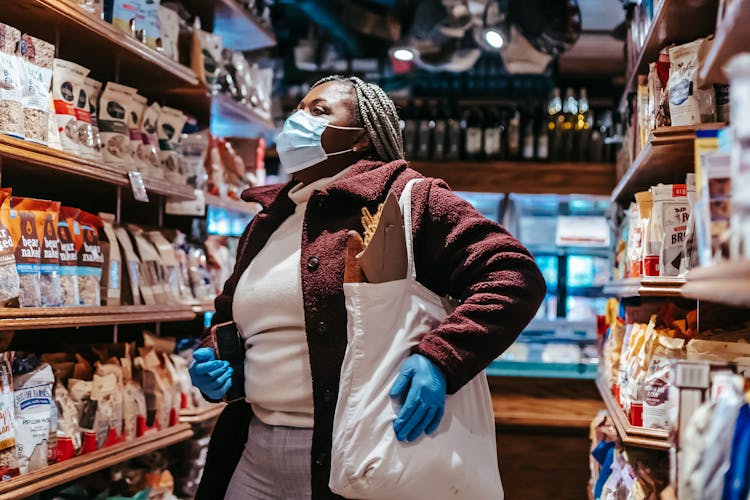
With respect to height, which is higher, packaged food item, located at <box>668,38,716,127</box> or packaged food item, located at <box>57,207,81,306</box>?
packaged food item, located at <box>668,38,716,127</box>

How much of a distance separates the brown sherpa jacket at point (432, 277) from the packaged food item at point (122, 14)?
1258mm

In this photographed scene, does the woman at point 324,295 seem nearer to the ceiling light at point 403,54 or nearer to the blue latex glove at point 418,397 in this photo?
the blue latex glove at point 418,397

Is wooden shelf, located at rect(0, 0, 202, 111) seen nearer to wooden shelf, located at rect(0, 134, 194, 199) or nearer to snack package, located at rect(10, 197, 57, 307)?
wooden shelf, located at rect(0, 134, 194, 199)

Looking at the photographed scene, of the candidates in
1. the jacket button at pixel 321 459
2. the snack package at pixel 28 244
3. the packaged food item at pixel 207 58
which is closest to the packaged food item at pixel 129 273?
the snack package at pixel 28 244

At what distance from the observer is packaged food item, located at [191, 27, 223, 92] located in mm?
3592

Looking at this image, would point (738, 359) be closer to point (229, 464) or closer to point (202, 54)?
point (229, 464)

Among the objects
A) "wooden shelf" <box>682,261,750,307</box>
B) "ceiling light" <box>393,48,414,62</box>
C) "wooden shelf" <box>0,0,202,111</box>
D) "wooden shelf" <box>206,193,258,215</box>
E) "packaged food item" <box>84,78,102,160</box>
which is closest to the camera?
"wooden shelf" <box>682,261,750,307</box>

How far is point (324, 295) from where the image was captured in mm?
1999

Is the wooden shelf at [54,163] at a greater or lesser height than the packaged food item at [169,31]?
lesser

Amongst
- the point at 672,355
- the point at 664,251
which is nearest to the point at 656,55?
the point at 664,251

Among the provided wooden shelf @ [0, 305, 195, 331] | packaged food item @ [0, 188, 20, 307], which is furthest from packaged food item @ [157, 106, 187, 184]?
packaged food item @ [0, 188, 20, 307]

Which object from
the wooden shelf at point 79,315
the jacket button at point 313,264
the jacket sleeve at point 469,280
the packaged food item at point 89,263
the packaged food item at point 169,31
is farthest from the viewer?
the packaged food item at point 169,31

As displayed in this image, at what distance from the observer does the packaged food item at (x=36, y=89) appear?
241 centimetres

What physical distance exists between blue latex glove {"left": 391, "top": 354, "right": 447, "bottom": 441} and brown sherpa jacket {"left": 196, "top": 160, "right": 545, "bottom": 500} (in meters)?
0.04
